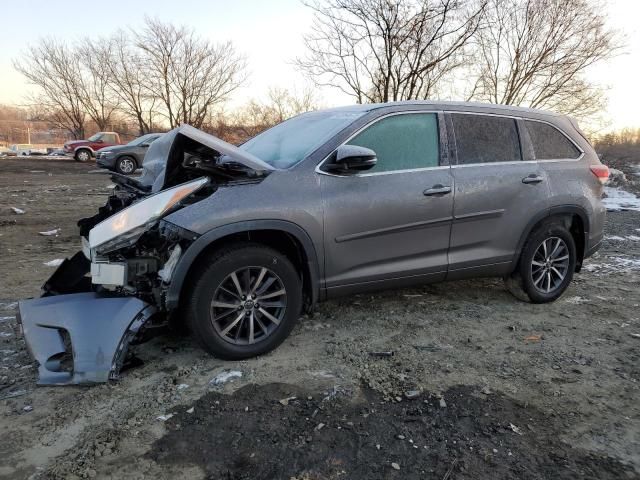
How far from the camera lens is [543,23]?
744 inches

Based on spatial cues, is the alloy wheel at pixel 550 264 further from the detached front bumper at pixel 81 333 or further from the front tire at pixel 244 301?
the detached front bumper at pixel 81 333

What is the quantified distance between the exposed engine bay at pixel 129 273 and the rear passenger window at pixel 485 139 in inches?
67.6

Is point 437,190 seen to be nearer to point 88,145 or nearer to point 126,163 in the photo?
point 126,163

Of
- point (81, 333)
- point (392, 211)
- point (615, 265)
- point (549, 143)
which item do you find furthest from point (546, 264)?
point (81, 333)

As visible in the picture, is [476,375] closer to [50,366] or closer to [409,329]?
[409,329]

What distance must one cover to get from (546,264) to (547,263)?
1 centimetres

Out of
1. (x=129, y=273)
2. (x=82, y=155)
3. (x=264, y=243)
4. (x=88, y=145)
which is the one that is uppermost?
(x=88, y=145)

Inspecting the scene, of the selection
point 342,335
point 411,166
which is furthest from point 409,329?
point 411,166

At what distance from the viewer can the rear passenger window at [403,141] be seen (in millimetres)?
3475

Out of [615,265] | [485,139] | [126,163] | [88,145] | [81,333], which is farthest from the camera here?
[88,145]

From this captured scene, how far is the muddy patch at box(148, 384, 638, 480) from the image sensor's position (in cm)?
213

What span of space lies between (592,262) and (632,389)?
11.3 ft

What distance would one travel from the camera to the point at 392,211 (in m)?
3.43

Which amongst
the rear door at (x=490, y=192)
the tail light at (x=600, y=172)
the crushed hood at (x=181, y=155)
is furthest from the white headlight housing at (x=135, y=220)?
the tail light at (x=600, y=172)
